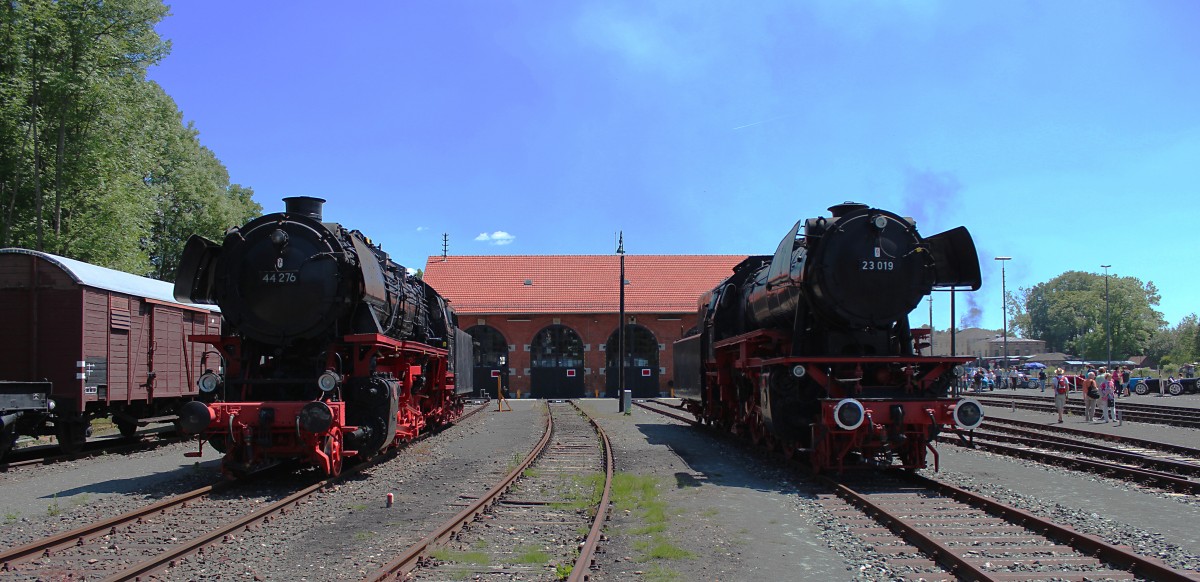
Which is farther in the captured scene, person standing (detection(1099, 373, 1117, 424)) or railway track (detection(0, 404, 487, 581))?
person standing (detection(1099, 373, 1117, 424))

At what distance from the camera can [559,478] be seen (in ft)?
35.7

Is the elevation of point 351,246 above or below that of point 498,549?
above

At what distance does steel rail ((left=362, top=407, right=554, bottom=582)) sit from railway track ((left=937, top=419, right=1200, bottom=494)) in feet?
23.8

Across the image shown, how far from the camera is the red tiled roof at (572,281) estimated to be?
42.7m

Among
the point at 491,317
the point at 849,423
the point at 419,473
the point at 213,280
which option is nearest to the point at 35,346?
the point at 213,280

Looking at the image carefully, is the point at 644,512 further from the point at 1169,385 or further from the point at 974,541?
the point at 1169,385

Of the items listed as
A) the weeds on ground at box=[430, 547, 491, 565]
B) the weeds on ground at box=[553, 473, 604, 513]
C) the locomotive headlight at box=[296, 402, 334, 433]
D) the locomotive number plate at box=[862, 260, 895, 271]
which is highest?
the locomotive number plate at box=[862, 260, 895, 271]

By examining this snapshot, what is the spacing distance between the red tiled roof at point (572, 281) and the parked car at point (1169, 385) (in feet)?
61.8

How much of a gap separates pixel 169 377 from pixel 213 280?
5.65m

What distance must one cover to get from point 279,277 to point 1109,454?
40.1 feet

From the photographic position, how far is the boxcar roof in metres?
13.3

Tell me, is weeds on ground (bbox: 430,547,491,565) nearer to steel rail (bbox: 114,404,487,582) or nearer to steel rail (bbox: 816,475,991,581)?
steel rail (bbox: 114,404,487,582)

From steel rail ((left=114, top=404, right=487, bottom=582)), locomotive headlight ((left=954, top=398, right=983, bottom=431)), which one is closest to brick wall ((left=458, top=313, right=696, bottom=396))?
steel rail ((left=114, top=404, right=487, bottom=582))

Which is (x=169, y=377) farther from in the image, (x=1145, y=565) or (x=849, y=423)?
(x=1145, y=565)
